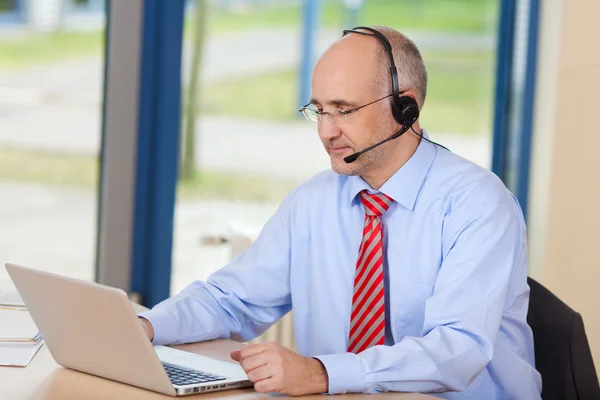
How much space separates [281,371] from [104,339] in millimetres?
315

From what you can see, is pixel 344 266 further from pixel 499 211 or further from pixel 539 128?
pixel 539 128

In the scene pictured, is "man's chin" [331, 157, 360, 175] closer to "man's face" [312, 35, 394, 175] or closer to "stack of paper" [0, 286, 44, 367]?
"man's face" [312, 35, 394, 175]

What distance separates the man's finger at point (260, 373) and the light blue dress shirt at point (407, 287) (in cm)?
12

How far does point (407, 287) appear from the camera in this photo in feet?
6.84

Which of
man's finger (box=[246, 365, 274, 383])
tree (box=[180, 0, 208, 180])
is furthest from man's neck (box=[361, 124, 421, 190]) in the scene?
tree (box=[180, 0, 208, 180])

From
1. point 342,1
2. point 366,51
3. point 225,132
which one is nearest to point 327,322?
point 366,51

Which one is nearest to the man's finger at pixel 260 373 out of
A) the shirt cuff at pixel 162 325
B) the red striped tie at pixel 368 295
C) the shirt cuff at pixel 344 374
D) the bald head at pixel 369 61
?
the shirt cuff at pixel 344 374

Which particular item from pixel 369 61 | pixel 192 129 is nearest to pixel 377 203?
pixel 369 61

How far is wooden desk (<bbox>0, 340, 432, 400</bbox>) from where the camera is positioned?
5.29 ft

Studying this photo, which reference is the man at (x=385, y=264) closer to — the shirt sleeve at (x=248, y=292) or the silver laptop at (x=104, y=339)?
the shirt sleeve at (x=248, y=292)

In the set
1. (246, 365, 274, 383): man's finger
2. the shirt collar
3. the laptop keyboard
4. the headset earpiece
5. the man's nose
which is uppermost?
the headset earpiece

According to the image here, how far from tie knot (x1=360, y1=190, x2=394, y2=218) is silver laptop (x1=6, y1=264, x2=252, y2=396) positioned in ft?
1.73

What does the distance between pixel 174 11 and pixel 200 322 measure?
1442 millimetres

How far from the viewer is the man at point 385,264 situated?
6.15 feet
